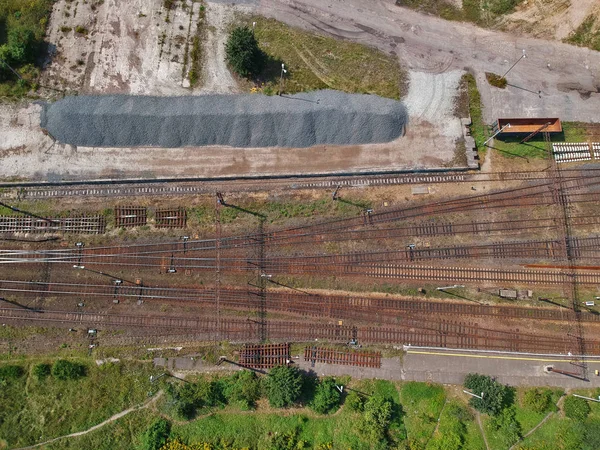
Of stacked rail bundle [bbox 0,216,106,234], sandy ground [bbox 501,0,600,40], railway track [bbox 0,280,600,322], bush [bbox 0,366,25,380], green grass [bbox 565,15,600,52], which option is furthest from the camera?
sandy ground [bbox 501,0,600,40]

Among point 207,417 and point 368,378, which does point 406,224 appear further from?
point 207,417

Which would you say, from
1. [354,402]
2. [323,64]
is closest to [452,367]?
[354,402]

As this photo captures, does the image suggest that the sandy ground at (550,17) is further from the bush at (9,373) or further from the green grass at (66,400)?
the bush at (9,373)

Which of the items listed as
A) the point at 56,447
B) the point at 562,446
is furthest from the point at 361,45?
the point at 56,447

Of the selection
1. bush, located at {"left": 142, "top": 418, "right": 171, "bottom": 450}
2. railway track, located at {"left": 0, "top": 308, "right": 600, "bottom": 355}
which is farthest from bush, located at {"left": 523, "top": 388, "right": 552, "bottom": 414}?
bush, located at {"left": 142, "top": 418, "right": 171, "bottom": 450}

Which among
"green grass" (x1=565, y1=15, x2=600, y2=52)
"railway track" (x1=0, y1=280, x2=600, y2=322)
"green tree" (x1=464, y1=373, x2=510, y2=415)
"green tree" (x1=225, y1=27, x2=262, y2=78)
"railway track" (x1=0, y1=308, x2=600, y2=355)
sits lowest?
"green tree" (x1=464, y1=373, x2=510, y2=415)

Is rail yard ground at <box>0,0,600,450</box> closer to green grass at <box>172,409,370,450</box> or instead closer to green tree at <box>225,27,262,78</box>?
green grass at <box>172,409,370,450</box>
